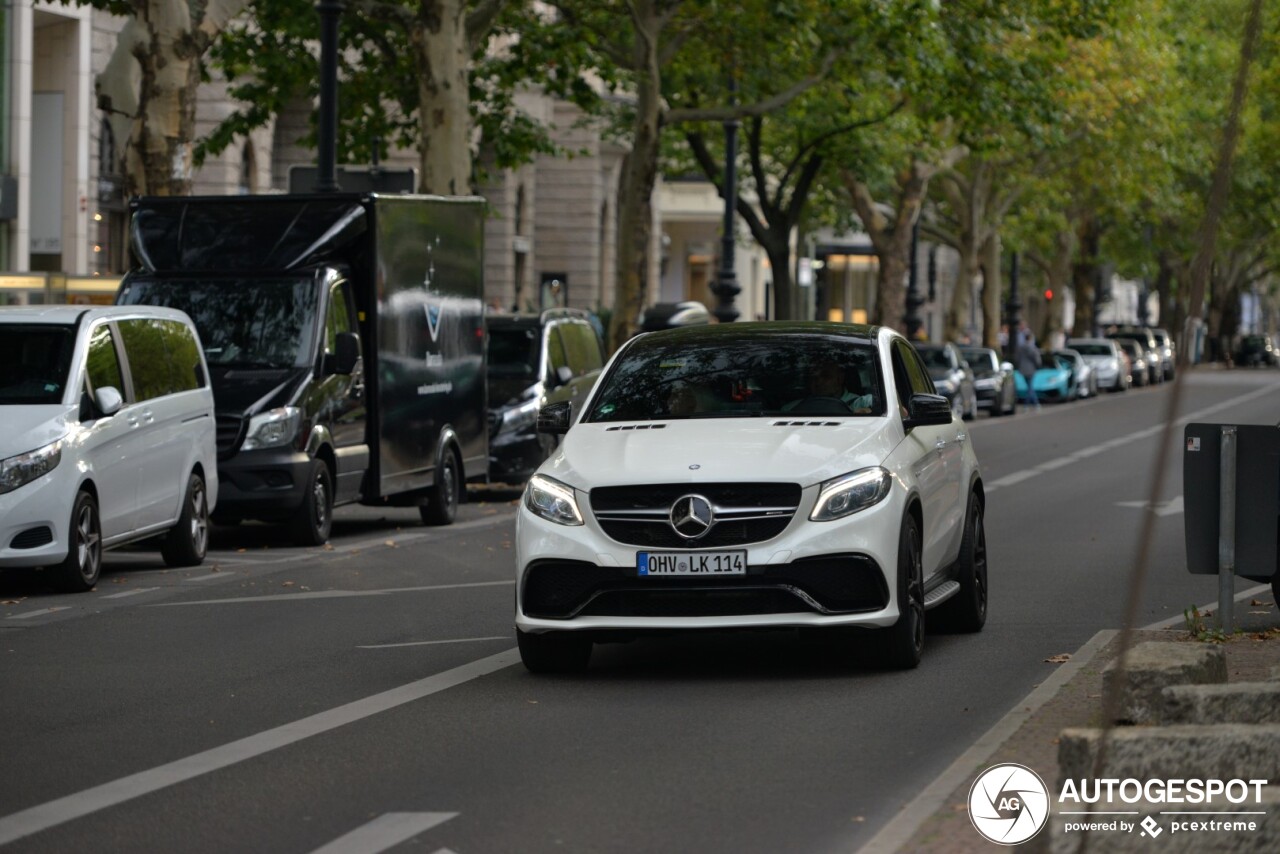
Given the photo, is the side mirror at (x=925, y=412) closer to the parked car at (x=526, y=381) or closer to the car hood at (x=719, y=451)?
the car hood at (x=719, y=451)

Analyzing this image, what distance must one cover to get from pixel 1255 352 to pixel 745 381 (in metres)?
97.4

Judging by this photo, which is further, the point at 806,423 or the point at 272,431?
the point at 272,431

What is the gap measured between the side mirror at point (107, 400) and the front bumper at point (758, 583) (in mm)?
5840

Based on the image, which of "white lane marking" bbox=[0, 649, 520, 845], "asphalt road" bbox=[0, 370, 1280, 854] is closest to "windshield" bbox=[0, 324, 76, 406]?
"asphalt road" bbox=[0, 370, 1280, 854]

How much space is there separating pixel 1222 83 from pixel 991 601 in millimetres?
58126

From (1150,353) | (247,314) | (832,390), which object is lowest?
(1150,353)

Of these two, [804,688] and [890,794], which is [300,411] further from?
[890,794]

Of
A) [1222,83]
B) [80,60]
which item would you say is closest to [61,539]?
[80,60]

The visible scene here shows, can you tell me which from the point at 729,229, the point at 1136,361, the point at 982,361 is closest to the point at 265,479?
the point at 729,229

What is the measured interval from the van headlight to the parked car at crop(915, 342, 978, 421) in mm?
24145

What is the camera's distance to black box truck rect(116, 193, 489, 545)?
702 inches

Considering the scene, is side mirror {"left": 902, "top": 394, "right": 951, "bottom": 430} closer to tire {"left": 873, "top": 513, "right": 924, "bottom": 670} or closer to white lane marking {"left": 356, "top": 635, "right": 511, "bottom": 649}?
tire {"left": 873, "top": 513, "right": 924, "bottom": 670}

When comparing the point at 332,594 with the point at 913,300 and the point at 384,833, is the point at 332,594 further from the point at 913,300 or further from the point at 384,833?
the point at 913,300

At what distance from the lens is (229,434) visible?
58.5ft
